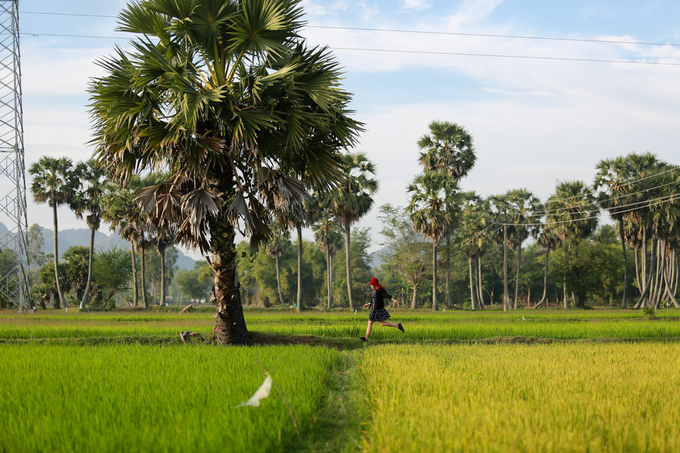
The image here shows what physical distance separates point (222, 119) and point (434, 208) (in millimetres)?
28801

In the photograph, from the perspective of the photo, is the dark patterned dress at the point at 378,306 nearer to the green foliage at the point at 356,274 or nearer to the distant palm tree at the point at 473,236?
the distant palm tree at the point at 473,236

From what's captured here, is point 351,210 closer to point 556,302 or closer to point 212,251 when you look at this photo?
point 212,251

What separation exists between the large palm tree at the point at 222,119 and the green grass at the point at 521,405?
513 cm

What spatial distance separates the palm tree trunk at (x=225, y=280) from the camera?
11.8 meters

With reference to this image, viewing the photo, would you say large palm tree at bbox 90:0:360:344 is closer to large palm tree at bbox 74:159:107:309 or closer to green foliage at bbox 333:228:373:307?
large palm tree at bbox 74:159:107:309

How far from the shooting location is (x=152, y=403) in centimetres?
494

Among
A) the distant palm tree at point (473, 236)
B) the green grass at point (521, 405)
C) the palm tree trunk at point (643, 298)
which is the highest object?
the distant palm tree at point (473, 236)

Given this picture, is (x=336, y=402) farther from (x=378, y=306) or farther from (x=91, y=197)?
(x=91, y=197)

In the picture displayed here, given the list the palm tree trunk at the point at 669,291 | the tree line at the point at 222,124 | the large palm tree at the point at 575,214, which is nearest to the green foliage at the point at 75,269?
the tree line at the point at 222,124

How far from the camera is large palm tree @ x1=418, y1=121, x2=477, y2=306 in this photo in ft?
143

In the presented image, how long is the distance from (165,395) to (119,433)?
1.43 meters

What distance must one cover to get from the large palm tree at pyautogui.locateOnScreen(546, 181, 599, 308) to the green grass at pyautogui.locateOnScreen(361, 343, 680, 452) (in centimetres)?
4103

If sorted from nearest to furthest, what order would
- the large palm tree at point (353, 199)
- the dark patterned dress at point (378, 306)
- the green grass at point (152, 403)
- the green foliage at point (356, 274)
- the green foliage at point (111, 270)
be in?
1. the green grass at point (152, 403)
2. the dark patterned dress at point (378, 306)
3. the large palm tree at point (353, 199)
4. the green foliage at point (111, 270)
5. the green foliage at point (356, 274)

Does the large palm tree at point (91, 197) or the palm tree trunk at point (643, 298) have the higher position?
the large palm tree at point (91, 197)
